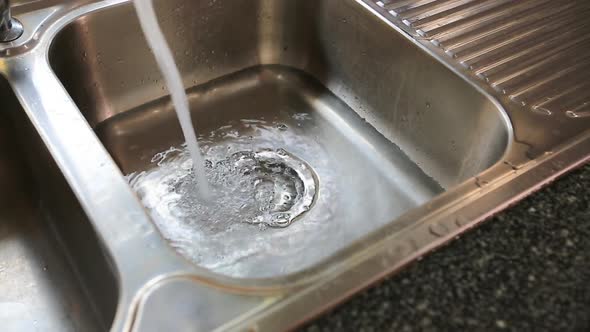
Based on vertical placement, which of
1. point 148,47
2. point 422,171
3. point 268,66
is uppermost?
point 148,47

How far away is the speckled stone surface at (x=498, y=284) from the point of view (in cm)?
50

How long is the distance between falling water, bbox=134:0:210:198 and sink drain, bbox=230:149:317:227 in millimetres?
81

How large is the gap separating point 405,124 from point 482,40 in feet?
0.58

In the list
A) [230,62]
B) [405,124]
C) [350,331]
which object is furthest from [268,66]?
[350,331]

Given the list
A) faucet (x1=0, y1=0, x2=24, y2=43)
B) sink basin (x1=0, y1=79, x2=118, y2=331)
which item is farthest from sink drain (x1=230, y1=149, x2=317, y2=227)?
faucet (x1=0, y1=0, x2=24, y2=43)

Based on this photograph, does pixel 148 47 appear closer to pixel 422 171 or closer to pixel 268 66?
pixel 268 66

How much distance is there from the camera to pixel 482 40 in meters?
0.88

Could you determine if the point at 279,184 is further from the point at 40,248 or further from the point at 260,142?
the point at 40,248

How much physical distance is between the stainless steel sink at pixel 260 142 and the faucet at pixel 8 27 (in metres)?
0.02

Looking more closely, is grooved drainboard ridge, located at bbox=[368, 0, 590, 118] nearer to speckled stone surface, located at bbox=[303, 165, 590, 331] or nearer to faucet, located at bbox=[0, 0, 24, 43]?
speckled stone surface, located at bbox=[303, 165, 590, 331]

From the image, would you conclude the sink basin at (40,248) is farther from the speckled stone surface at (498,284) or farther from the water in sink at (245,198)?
the speckled stone surface at (498,284)

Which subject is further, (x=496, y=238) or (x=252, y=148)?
(x=252, y=148)

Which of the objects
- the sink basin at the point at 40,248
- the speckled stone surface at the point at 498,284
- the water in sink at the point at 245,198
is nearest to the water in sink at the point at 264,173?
the water in sink at the point at 245,198

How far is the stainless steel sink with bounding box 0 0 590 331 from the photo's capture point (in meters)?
0.54
